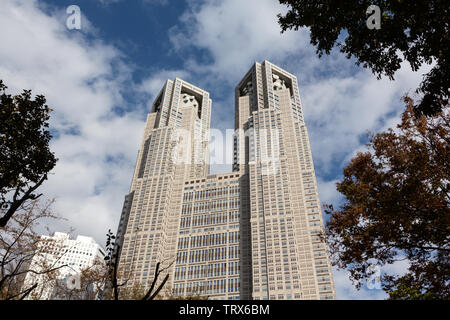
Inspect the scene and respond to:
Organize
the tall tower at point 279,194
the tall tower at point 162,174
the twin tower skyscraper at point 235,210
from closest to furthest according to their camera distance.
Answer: the tall tower at point 279,194 → the twin tower skyscraper at point 235,210 → the tall tower at point 162,174

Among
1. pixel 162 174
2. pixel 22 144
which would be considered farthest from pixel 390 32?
pixel 162 174

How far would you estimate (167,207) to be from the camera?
352 ft

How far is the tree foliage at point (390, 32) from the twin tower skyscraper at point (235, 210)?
252 feet

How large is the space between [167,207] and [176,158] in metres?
21.3

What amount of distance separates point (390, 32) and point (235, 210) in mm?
96821

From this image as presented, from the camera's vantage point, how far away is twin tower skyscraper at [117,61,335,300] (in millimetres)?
86375

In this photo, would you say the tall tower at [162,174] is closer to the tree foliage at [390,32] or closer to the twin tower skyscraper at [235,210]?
→ the twin tower skyscraper at [235,210]

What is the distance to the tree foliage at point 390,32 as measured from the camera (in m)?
11.3

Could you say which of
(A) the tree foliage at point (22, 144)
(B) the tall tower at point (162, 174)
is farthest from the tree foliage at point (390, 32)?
(B) the tall tower at point (162, 174)

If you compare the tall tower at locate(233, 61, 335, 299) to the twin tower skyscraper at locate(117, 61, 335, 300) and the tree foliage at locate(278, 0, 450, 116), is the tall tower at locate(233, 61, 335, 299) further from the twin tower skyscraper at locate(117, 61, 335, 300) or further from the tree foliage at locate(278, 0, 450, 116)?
the tree foliage at locate(278, 0, 450, 116)

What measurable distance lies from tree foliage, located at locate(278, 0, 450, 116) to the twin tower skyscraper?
76675 mm

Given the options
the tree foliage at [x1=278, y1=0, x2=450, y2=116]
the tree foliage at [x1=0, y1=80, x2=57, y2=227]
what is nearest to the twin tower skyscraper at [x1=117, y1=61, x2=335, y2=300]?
the tree foliage at [x1=0, y1=80, x2=57, y2=227]

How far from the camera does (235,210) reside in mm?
106188
